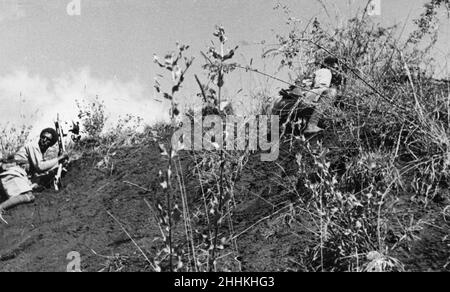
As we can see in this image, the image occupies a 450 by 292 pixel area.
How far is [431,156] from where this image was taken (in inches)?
108

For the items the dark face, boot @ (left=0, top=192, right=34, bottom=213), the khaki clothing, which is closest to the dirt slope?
boot @ (left=0, top=192, right=34, bottom=213)

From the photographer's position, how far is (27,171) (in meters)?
5.49

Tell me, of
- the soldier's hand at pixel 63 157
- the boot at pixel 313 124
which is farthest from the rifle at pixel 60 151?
the boot at pixel 313 124

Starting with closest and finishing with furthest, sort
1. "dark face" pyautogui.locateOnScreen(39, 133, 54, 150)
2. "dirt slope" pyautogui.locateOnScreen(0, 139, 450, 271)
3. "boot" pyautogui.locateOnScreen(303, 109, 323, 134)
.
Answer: "dirt slope" pyautogui.locateOnScreen(0, 139, 450, 271)
"boot" pyautogui.locateOnScreen(303, 109, 323, 134)
"dark face" pyautogui.locateOnScreen(39, 133, 54, 150)

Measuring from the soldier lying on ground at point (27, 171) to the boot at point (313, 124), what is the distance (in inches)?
118

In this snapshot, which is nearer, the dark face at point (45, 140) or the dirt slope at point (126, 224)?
the dirt slope at point (126, 224)

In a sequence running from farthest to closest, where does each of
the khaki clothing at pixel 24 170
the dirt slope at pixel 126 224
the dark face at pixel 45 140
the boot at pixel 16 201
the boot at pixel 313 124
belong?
the dark face at pixel 45 140 < the khaki clothing at pixel 24 170 < the boot at pixel 16 201 < the boot at pixel 313 124 < the dirt slope at pixel 126 224

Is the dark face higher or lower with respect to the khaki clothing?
higher

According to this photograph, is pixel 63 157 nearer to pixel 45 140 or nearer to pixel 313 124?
pixel 45 140

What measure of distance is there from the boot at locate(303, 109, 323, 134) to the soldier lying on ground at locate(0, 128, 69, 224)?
301 centimetres

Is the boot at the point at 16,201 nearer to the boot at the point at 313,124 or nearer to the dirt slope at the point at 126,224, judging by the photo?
the dirt slope at the point at 126,224

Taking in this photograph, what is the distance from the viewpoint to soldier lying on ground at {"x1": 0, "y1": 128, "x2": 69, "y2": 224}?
4.97m

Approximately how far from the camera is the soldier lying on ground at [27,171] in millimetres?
4969

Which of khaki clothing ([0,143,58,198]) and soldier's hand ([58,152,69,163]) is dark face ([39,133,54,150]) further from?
soldier's hand ([58,152,69,163])
